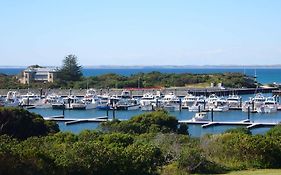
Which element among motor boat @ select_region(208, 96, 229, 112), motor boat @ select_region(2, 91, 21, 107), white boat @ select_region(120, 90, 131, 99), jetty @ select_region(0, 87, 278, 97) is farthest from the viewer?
jetty @ select_region(0, 87, 278, 97)

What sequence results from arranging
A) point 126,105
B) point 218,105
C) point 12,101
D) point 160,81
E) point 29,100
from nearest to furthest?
point 218,105 < point 126,105 < point 12,101 < point 29,100 < point 160,81

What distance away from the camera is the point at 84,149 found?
59.7ft

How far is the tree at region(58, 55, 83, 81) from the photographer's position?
398ft

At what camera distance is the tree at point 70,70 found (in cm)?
12131

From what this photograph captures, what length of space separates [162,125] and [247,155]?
18.8m

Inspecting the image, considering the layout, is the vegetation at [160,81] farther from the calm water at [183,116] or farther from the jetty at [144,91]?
the calm water at [183,116]

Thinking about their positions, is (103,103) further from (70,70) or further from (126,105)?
(70,70)

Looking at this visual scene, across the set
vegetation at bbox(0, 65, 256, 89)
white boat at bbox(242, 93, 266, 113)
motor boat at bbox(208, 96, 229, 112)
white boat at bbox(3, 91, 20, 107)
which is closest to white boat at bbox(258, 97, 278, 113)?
white boat at bbox(242, 93, 266, 113)

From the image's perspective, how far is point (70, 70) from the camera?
4850 inches

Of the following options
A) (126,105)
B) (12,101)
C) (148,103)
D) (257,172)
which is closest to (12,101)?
(12,101)

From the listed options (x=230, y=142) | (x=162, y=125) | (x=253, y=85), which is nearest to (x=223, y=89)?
(x=253, y=85)

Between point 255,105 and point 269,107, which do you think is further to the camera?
point 255,105

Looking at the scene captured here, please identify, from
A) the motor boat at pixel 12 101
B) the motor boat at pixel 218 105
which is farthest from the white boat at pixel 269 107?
the motor boat at pixel 12 101

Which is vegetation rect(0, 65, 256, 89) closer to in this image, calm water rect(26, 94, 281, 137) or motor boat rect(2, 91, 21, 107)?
motor boat rect(2, 91, 21, 107)
